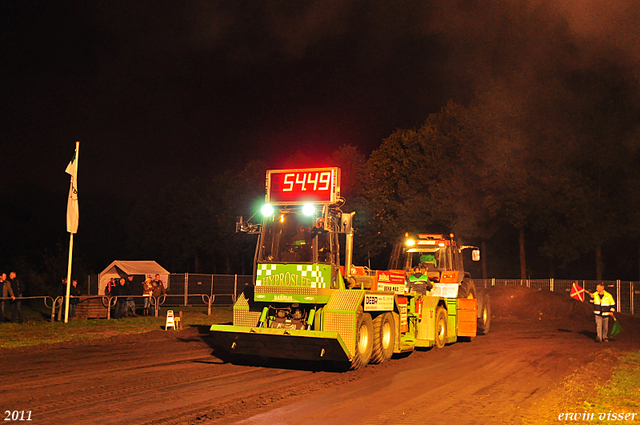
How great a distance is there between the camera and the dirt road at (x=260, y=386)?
820 cm

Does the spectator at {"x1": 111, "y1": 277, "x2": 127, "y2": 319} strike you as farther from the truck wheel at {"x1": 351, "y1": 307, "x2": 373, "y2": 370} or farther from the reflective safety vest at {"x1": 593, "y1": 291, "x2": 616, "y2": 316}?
the reflective safety vest at {"x1": 593, "y1": 291, "x2": 616, "y2": 316}

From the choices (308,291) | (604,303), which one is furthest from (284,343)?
(604,303)

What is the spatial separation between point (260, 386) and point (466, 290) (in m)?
10.9

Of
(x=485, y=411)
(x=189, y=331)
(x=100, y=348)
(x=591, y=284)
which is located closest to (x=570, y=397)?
(x=485, y=411)

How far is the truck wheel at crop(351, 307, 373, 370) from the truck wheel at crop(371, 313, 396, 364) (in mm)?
238

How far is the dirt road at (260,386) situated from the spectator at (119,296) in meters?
7.86

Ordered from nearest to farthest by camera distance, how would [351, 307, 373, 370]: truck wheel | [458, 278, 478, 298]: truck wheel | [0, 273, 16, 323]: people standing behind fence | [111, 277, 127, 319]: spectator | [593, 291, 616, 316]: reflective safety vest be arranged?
1. [351, 307, 373, 370]: truck wheel
2. [593, 291, 616, 316]: reflective safety vest
3. [458, 278, 478, 298]: truck wheel
4. [0, 273, 16, 323]: people standing behind fence
5. [111, 277, 127, 319]: spectator

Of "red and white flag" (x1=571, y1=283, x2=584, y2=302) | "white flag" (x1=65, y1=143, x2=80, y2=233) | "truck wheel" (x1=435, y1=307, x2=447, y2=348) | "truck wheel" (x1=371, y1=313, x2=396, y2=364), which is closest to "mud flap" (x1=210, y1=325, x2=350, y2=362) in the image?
"truck wheel" (x1=371, y1=313, x2=396, y2=364)

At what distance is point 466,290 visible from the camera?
19609 millimetres

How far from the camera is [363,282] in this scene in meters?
13.9

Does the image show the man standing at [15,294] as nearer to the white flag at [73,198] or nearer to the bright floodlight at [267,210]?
the white flag at [73,198]

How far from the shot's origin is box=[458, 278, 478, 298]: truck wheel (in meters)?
19.3

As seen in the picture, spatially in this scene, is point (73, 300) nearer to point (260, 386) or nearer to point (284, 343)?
point (284, 343)

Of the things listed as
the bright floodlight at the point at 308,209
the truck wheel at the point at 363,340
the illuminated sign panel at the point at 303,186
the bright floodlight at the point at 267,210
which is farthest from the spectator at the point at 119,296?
the truck wheel at the point at 363,340
